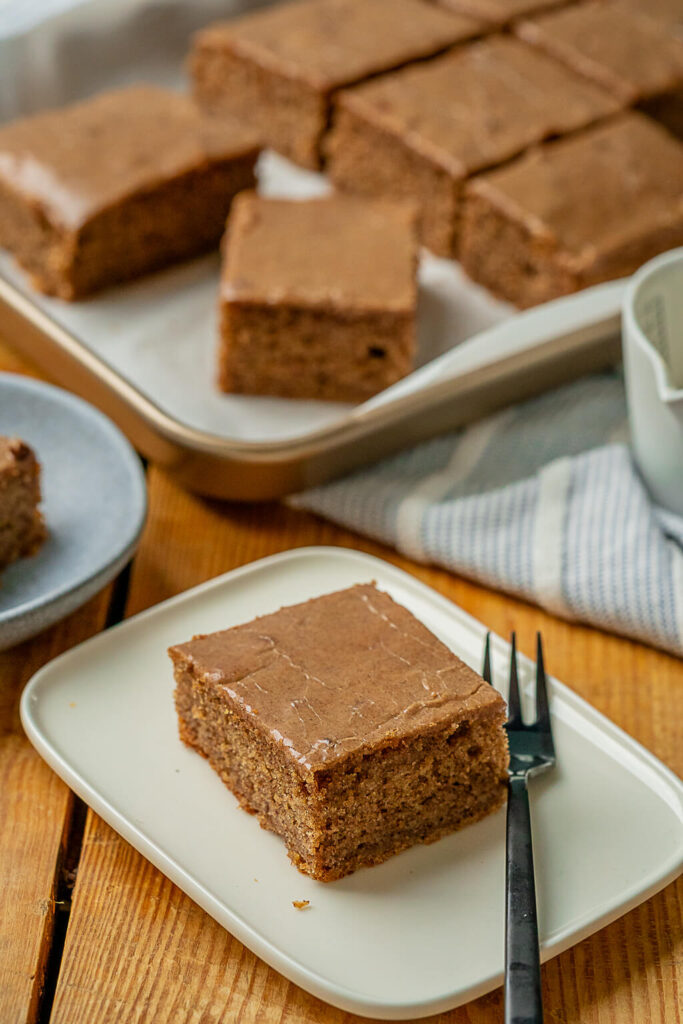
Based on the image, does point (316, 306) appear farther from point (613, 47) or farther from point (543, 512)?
point (613, 47)

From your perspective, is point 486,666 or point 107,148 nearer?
point 486,666

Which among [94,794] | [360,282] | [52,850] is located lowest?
[52,850]

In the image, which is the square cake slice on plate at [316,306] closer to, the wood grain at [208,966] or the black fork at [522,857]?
the black fork at [522,857]

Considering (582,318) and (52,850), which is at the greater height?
(582,318)

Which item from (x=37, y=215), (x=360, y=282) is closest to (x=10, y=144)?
(x=37, y=215)

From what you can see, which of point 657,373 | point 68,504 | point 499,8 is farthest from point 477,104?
point 68,504

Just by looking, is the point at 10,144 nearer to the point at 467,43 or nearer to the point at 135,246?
the point at 135,246

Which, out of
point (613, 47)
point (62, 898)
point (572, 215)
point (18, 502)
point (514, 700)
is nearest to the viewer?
point (62, 898)

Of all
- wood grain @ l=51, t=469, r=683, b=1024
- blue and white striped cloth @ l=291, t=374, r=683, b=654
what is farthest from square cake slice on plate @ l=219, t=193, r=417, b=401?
wood grain @ l=51, t=469, r=683, b=1024
